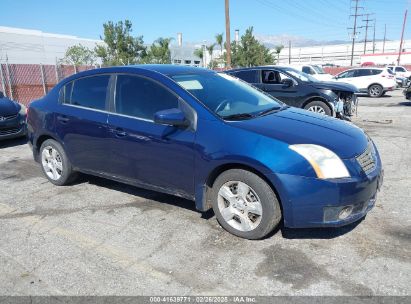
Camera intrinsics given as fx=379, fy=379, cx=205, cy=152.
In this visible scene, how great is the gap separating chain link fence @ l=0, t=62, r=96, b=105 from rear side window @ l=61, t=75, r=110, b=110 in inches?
475

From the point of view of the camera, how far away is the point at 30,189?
5.35 metres

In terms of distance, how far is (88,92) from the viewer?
481 centimetres

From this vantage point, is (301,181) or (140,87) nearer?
(301,181)

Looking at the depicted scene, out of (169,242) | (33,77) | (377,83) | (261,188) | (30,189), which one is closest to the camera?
(261,188)

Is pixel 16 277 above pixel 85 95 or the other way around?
the other way around

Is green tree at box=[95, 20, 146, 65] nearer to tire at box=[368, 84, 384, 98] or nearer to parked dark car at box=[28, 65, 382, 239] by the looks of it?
tire at box=[368, 84, 384, 98]

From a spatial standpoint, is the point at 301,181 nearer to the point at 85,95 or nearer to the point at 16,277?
the point at 16,277

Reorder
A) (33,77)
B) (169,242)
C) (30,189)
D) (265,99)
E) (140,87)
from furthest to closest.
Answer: (33,77) → (30,189) → (265,99) → (140,87) → (169,242)

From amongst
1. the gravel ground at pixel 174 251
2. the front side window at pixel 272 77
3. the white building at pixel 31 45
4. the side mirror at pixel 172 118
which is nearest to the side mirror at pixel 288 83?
the front side window at pixel 272 77

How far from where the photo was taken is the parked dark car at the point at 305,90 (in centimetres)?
973

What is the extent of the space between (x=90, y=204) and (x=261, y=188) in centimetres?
234

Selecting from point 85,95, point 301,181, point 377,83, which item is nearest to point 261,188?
point 301,181

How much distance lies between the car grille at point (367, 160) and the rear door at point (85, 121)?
2.78 metres

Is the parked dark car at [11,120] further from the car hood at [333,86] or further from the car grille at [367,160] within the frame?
the car grille at [367,160]
